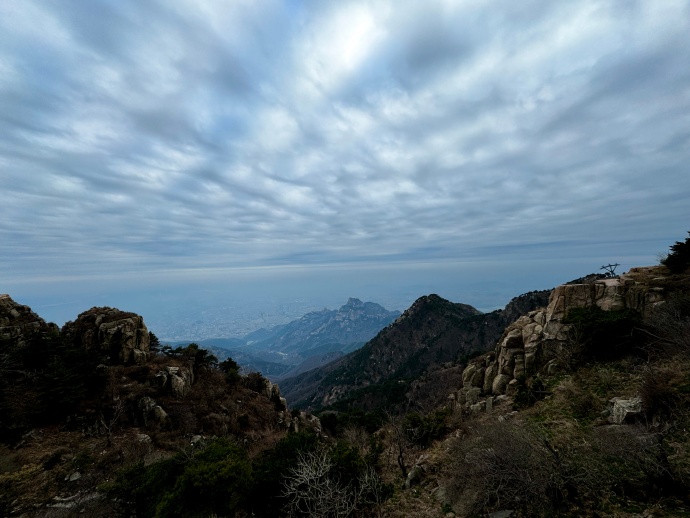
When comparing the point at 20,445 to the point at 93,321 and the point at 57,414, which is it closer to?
the point at 57,414

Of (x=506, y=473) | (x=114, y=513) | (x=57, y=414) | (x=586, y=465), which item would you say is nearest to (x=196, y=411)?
(x=57, y=414)

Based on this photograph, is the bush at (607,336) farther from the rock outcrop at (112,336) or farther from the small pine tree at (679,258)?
the rock outcrop at (112,336)

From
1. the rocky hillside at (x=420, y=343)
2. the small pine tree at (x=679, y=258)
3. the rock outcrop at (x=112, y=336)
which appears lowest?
the rocky hillside at (x=420, y=343)

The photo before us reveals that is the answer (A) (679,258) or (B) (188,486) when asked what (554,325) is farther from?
(B) (188,486)

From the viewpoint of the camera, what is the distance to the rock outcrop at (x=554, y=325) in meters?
21.7

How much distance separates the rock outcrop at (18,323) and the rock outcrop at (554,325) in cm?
4615

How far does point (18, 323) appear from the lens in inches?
1281

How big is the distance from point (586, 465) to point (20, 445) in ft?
118

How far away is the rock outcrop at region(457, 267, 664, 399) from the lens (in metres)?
Answer: 21.7

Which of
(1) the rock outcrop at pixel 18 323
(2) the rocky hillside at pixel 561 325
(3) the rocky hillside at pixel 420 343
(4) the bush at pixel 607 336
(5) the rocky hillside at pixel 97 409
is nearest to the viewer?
(5) the rocky hillside at pixel 97 409

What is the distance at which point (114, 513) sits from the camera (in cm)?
1515

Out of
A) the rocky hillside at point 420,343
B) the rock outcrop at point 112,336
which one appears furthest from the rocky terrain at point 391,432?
the rocky hillside at point 420,343

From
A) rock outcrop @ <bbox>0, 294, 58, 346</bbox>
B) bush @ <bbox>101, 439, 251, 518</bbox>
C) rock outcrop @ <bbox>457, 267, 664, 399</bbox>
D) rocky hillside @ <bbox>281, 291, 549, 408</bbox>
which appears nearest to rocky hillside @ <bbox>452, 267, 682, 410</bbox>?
rock outcrop @ <bbox>457, 267, 664, 399</bbox>

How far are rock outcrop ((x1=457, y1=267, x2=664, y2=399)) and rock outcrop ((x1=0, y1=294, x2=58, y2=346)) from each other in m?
46.1
